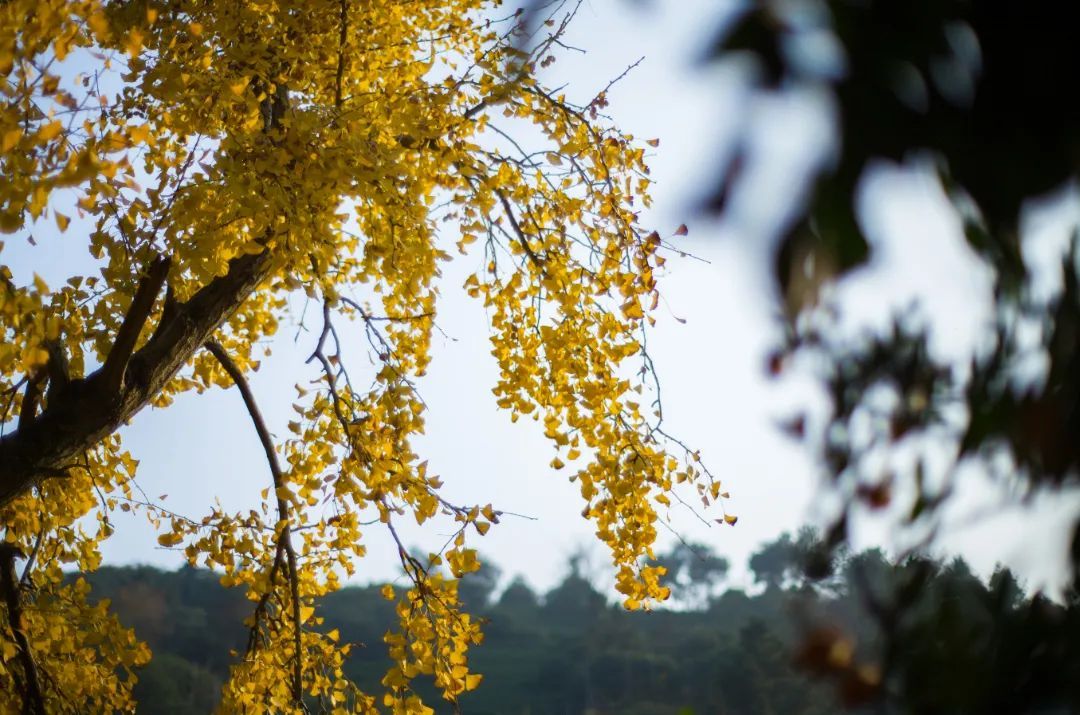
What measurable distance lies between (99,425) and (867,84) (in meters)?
3.53

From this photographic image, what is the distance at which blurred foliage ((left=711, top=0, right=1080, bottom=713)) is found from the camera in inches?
31.6

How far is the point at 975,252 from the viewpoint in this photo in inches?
34.1

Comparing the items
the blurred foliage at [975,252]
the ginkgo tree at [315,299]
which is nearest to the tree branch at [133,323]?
the ginkgo tree at [315,299]

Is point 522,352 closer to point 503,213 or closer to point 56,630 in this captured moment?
point 503,213

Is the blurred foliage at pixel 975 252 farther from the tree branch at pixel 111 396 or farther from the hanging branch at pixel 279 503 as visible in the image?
the hanging branch at pixel 279 503

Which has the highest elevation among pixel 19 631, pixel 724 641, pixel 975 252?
pixel 724 641

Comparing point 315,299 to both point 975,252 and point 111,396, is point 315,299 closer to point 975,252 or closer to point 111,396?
point 111,396

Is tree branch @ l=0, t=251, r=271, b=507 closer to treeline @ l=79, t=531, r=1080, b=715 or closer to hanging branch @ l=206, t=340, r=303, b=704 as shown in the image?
hanging branch @ l=206, t=340, r=303, b=704

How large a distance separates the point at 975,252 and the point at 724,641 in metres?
33.3

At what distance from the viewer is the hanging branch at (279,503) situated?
4734 mm

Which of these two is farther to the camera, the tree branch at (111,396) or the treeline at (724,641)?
the tree branch at (111,396)

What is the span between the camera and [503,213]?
4352 millimetres

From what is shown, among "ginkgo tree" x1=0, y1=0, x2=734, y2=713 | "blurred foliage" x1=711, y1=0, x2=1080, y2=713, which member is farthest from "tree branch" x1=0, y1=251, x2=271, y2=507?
"blurred foliage" x1=711, y1=0, x2=1080, y2=713

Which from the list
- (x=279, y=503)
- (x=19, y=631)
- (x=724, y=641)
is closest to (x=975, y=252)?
(x=279, y=503)
